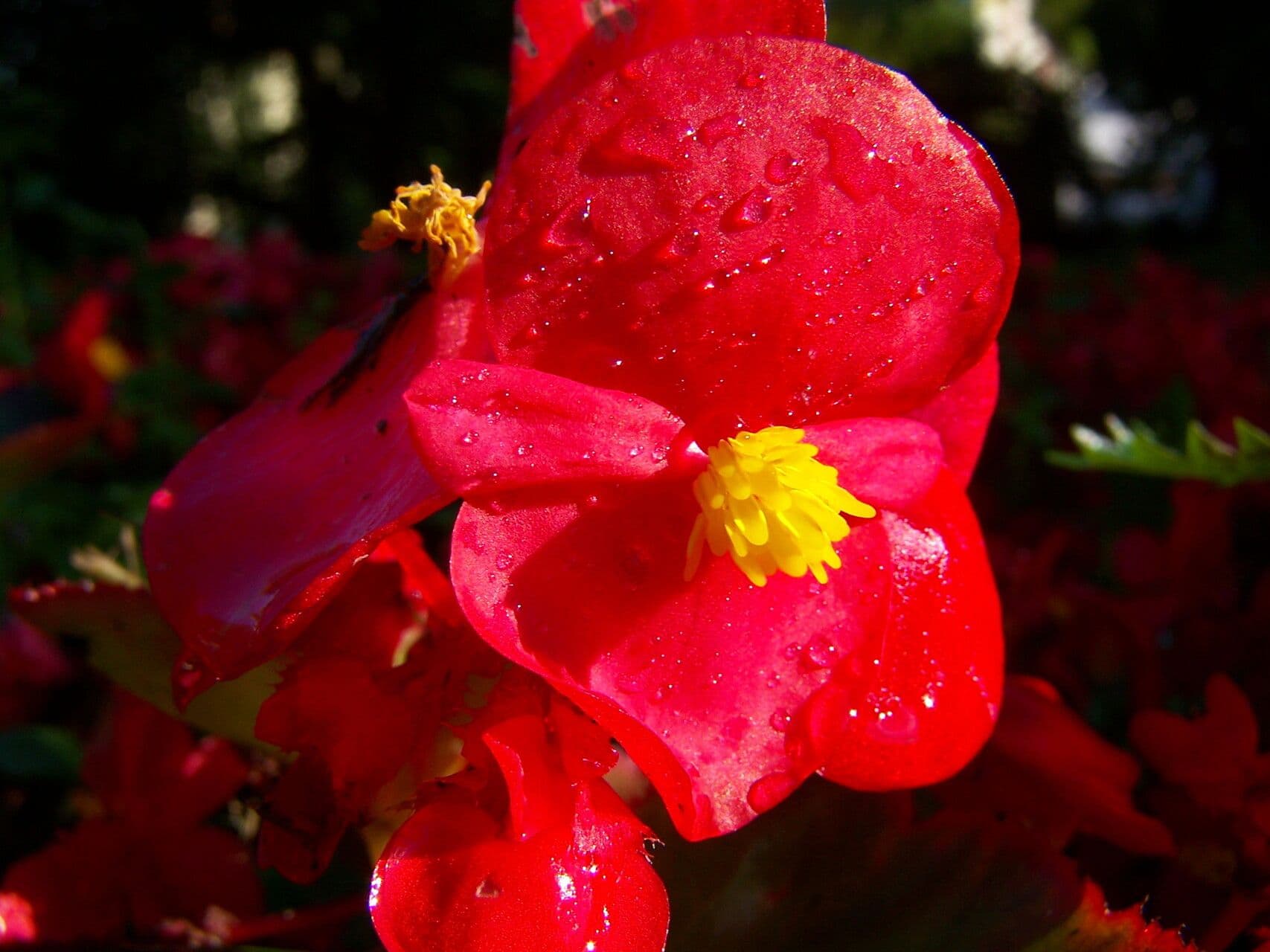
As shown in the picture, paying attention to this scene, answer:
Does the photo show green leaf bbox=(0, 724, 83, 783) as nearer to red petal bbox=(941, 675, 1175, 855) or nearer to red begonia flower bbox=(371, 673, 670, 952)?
red begonia flower bbox=(371, 673, 670, 952)

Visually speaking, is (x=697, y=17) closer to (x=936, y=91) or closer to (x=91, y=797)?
Result: (x=91, y=797)

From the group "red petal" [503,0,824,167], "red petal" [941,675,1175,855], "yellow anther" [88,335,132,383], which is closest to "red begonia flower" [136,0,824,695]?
"red petal" [503,0,824,167]

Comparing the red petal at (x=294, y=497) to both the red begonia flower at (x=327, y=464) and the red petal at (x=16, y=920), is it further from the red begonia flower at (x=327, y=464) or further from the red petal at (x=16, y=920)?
the red petal at (x=16, y=920)

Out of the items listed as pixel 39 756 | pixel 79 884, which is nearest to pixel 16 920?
pixel 79 884

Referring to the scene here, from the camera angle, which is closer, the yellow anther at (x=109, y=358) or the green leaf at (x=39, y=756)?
the green leaf at (x=39, y=756)

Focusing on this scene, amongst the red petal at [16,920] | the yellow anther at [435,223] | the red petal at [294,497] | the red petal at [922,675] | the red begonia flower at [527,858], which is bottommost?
the red petal at [16,920]

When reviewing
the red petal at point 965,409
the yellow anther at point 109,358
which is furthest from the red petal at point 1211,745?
the yellow anther at point 109,358
